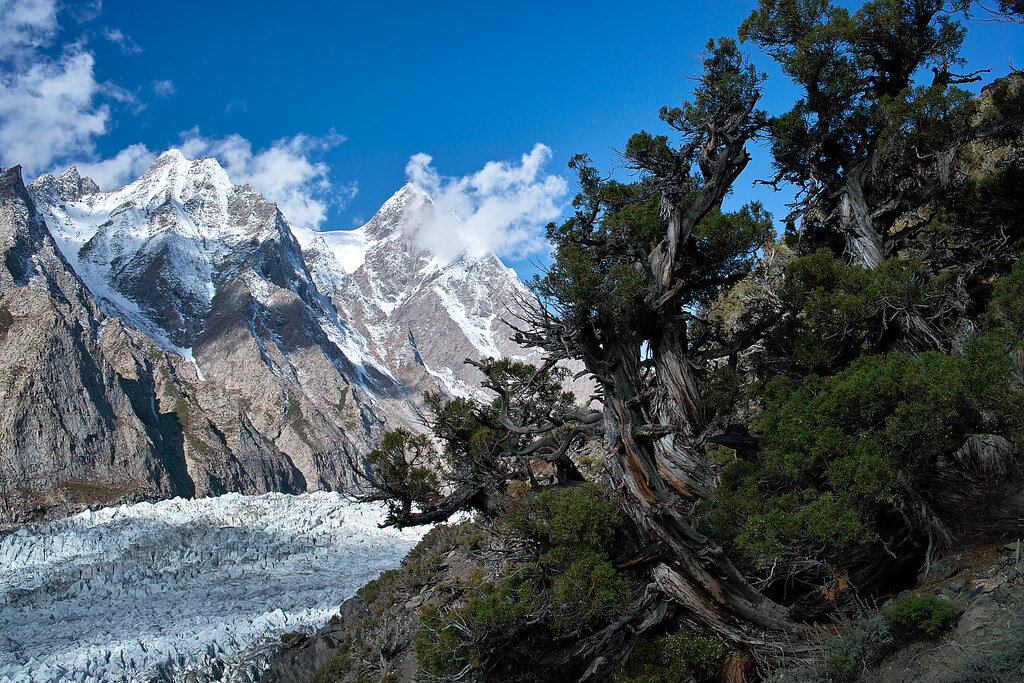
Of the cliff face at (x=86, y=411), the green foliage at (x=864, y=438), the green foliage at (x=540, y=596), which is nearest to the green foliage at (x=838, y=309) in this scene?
the green foliage at (x=864, y=438)

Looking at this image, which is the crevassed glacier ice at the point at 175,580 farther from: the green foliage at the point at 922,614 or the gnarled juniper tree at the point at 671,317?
the green foliage at the point at 922,614

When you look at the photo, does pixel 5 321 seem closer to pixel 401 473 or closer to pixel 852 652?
pixel 401 473

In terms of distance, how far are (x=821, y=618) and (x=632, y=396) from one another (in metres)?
3.65

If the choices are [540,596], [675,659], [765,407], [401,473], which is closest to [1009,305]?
[765,407]

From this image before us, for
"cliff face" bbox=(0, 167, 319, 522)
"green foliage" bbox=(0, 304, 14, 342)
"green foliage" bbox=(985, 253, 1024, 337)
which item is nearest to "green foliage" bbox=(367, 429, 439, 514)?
"green foliage" bbox=(985, 253, 1024, 337)

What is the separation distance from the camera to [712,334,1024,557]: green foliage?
5969 millimetres

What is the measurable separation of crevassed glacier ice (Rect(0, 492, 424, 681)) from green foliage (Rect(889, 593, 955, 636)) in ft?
100

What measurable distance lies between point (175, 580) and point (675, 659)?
181 feet

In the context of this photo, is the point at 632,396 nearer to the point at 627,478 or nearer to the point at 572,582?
the point at 627,478

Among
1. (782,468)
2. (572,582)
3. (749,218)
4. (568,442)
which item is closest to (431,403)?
(568,442)

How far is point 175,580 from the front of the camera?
50969 mm

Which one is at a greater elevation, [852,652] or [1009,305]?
[1009,305]

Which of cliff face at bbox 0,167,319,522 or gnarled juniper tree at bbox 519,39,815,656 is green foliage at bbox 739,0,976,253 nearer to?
gnarled juniper tree at bbox 519,39,815,656

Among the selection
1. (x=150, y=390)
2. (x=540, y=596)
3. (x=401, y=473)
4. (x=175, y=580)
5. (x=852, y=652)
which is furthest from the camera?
(x=150, y=390)
